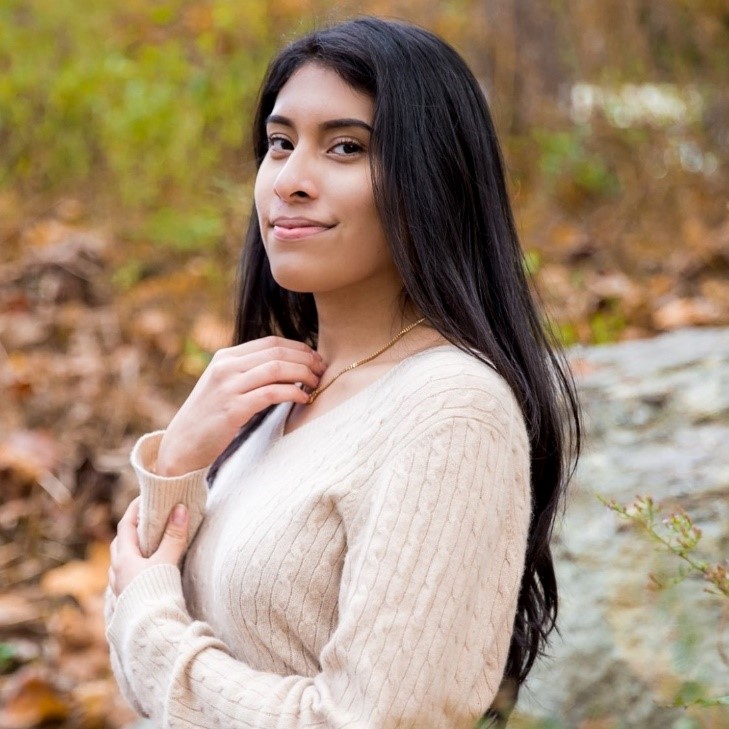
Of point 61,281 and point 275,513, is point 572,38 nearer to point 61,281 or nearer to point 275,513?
point 61,281

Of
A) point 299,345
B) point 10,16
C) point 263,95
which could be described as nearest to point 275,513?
point 299,345

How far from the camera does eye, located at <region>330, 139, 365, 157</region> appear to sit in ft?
5.73

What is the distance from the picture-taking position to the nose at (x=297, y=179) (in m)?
1.75

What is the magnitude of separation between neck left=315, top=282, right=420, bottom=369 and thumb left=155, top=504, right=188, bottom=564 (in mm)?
357

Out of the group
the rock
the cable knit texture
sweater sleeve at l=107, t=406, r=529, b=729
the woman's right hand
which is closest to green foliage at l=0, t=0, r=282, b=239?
the rock

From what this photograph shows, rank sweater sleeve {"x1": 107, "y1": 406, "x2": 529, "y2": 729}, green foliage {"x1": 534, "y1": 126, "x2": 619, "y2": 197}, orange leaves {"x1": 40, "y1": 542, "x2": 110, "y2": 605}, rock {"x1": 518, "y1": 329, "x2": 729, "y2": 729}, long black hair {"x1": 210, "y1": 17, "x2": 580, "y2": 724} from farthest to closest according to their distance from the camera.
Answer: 1. green foliage {"x1": 534, "y1": 126, "x2": 619, "y2": 197}
2. orange leaves {"x1": 40, "y1": 542, "x2": 110, "y2": 605}
3. rock {"x1": 518, "y1": 329, "x2": 729, "y2": 729}
4. long black hair {"x1": 210, "y1": 17, "x2": 580, "y2": 724}
5. sweater sleeve {"x1": 107, "y1": 406, "x2": 529, "y2": 729}

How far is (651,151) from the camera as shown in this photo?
5504 millimetres

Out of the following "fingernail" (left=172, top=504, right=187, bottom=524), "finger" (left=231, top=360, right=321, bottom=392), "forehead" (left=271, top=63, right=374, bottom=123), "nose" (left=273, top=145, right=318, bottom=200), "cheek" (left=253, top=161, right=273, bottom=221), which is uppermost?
"forehead" (left=271, top=63, right=374, bottom=123)

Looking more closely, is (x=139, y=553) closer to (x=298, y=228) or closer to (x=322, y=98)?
(x=298, y=228)

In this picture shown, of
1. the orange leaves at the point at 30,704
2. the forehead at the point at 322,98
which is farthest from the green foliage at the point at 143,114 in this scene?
the forehead at the point at 322,98

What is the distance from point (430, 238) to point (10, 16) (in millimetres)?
5931

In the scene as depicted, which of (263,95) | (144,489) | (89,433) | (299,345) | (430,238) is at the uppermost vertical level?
(263,95)

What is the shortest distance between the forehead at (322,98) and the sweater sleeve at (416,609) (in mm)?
519

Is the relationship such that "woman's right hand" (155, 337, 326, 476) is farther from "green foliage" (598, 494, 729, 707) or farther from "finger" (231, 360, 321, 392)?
"green foliage" (598, 494, 729, 707)
